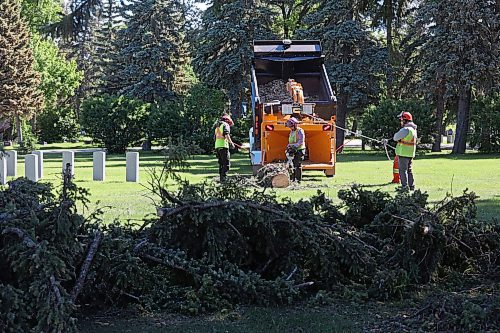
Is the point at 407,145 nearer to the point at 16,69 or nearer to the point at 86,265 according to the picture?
the point at 86,265

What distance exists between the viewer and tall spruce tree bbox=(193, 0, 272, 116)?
40.3 meters

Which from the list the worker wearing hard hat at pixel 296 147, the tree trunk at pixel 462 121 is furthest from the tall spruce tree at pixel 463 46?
the worker wearing hard hat at pixel 296 147

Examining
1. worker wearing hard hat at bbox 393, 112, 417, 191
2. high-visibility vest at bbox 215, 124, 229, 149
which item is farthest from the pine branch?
high-visibility vest at bbox 215, 124, 229, 149

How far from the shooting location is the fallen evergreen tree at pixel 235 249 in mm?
5500

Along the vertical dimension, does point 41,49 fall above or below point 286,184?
above

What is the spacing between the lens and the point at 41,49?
54281mm

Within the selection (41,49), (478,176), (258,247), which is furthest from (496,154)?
(41,49)

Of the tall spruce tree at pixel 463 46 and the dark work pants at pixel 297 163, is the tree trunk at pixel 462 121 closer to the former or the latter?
the tall spruce tree at pixel 463 46

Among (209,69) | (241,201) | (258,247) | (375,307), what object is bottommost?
(375,307)

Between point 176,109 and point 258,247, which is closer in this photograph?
point 258,247

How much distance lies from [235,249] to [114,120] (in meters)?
31.0

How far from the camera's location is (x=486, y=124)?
34.2m

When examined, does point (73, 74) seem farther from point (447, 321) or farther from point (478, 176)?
point (447, 321)

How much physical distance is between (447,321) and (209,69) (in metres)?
36.4
